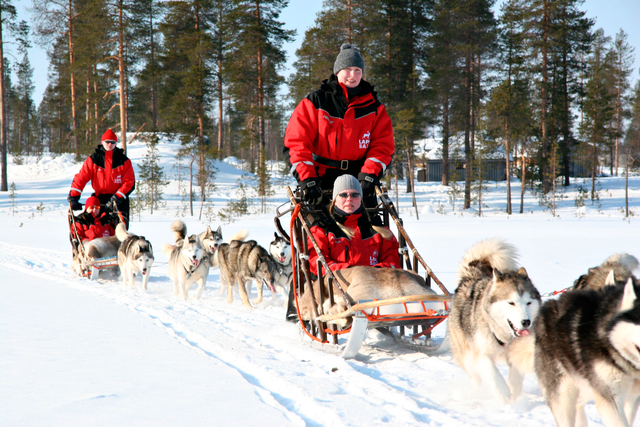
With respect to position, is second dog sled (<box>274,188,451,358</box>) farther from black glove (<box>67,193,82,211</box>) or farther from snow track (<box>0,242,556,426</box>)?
black glove (<box>67,193,82,211</box>)

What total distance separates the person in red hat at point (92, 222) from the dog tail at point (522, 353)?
6.49 meters

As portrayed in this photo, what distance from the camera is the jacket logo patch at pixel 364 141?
3835 mm

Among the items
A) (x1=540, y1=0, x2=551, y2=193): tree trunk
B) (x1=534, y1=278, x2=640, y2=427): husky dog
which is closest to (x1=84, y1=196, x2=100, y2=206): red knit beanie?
(x1=534, y1=278, x2=640, y2=427): husky dog

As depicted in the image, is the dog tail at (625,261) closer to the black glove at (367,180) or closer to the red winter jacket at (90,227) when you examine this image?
the black glove at (367,180)

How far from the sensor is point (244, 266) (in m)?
5.62

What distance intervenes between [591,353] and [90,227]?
281 inches

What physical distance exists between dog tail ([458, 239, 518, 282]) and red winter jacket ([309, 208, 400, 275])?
731 millimetres

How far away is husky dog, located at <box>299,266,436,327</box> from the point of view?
2906 millimetres

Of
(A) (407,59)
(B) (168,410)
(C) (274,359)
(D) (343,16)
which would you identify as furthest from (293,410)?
(A) (407,59)

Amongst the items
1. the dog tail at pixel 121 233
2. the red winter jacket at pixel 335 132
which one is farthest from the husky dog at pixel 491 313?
the dog tail at pixel 121 233

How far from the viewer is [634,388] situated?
5.51ft

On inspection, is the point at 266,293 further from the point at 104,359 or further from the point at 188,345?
the point at 104,359

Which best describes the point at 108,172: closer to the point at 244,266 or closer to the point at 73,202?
the point at 73,202

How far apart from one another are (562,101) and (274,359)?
84.0 ft
